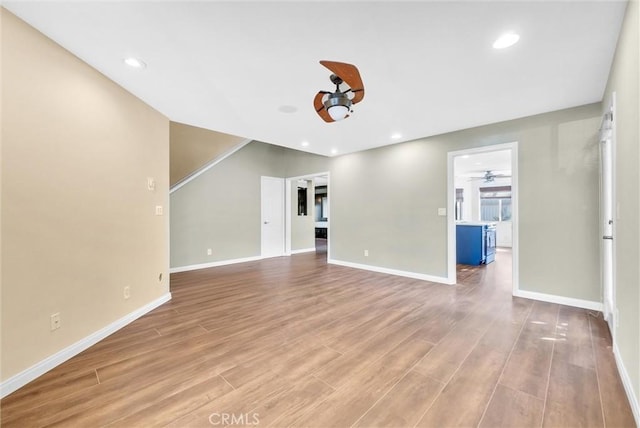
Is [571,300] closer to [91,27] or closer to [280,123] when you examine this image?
[280,123]

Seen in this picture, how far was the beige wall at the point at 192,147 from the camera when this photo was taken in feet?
14.6

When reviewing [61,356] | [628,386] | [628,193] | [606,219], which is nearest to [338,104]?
[628,193]

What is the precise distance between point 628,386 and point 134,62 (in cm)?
423

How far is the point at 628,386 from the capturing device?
163cm

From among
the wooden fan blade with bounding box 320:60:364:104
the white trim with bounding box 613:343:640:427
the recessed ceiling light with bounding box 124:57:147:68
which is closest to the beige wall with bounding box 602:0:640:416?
the white trim with bounding box 613:343:640:427

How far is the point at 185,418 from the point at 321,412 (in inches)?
30.1

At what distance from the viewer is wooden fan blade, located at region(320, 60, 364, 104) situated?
1.87 m

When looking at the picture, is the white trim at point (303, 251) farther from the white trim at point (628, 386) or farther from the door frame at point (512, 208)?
the white trim at point (628, 386)

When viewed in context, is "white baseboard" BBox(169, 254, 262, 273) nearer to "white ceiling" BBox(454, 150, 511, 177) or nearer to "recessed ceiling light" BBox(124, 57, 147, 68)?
"recessed ceiling light" BBox(124, 57, 147, 68)

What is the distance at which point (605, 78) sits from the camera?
99.0 inches

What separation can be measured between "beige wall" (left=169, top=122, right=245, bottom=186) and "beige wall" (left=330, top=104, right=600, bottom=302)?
2685 millimetres

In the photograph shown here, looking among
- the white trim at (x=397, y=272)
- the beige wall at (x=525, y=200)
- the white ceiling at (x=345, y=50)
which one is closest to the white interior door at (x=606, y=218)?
the beige wall at (x=525, y=200)

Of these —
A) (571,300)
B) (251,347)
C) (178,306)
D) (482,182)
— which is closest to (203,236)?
(178,306)

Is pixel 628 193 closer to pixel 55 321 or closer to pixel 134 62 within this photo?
pixel 134 62
